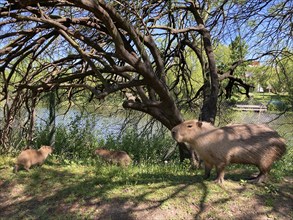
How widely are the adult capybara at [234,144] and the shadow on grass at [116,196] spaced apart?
0.98 feet

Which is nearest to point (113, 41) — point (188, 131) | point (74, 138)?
point (188, 131)

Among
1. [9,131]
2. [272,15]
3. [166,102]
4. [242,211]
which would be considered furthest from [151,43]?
[9,131]

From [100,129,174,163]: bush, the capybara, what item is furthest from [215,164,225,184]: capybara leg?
[100,129,174,163]: bush

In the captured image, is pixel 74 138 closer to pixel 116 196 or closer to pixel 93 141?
pixel 93 141

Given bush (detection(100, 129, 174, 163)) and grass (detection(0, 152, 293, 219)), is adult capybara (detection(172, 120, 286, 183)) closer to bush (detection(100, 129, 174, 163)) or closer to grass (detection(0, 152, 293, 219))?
grass (detection(0, 152, 293, 219))

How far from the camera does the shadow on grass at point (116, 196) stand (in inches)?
133

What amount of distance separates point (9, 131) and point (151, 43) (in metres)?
3.34

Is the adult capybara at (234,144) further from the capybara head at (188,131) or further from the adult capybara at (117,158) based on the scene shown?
the adult capybara at (117,158)

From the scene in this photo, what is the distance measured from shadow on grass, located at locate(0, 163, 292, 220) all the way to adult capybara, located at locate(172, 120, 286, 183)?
0.98 ft

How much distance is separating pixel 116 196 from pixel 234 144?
148cm

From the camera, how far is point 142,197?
3.62m

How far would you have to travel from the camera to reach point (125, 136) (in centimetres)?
830

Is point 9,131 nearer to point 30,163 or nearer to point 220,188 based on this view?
point 30,163

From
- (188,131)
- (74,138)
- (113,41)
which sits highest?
(113,41)
